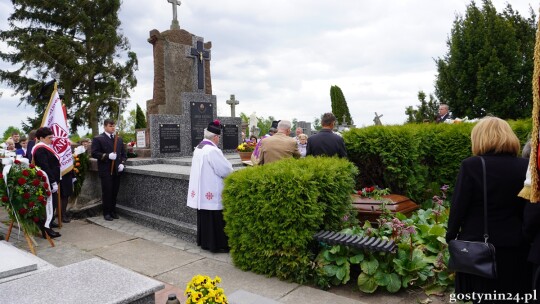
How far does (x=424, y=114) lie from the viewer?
22.4 metres

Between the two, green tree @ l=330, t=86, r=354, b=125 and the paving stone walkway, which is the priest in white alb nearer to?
the paving stone walkway

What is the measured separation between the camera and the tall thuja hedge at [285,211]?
13.5 feet

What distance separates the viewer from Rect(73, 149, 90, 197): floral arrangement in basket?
317 inches

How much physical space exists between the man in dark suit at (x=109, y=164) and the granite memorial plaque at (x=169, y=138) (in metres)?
1.64

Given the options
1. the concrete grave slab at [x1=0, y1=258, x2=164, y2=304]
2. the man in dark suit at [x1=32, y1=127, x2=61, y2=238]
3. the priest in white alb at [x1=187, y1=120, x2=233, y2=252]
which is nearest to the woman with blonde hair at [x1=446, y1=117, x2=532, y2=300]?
the concrete grave slab at [x1=0, y1=258, x2=164, y2=304]

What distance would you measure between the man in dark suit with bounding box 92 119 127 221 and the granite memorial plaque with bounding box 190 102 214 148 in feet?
7.88

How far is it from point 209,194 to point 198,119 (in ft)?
15.8

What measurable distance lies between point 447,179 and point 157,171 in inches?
213

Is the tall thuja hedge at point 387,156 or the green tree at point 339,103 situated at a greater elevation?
the green tree at point 339,103

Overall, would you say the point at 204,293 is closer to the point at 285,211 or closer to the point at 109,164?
the point at 285,211


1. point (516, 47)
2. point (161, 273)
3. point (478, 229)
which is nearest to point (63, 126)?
point (161, 273)

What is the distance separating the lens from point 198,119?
9883mm

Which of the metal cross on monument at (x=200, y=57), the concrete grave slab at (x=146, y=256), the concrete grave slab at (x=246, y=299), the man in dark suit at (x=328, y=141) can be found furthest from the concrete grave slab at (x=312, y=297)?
the metal cross on monument at (x=200, y=57)

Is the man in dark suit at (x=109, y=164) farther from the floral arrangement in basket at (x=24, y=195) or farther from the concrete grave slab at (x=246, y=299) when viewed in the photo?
the concrete grave slab at (x=246, y=299)
